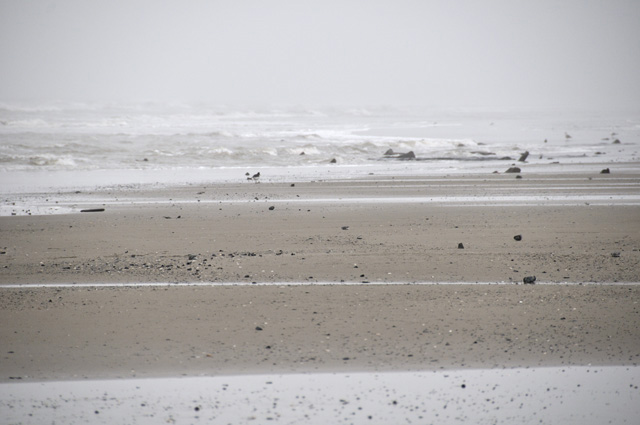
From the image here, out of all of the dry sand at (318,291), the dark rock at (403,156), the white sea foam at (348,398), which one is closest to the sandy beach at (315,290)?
the dry sand at (318,291)

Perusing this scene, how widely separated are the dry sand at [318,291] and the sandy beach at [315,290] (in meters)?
0.02

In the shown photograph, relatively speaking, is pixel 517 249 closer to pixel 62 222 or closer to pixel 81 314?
pixel 81 314

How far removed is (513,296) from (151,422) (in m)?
3.68

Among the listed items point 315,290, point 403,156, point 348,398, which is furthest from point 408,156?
point 348,398

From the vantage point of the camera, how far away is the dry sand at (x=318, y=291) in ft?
15.5

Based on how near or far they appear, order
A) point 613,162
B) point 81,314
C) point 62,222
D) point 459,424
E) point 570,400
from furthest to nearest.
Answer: point 613,162 → point 62,222 → point 81,314 → point 570,400 → point 459,424

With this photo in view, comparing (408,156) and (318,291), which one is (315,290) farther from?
(408,156)

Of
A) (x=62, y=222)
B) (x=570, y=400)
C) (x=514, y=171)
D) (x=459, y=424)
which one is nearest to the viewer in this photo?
(x=459, y=424)

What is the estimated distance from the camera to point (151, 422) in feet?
12.2

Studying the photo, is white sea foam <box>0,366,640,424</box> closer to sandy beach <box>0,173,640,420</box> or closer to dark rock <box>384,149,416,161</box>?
sandy beach <box>0,173,640,420</box>

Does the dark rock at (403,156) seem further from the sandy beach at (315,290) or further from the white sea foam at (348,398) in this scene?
the white sea foam at (348,398)

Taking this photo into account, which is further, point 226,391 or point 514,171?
point 514,171

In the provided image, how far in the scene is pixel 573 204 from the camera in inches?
483

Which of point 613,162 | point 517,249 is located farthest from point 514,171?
point 517,249
